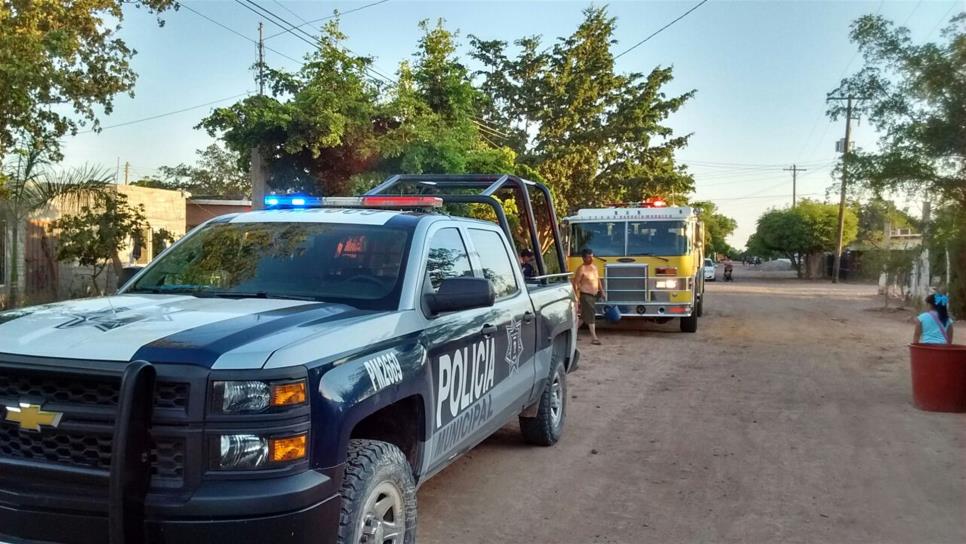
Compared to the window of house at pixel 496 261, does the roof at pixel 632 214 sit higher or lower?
higher

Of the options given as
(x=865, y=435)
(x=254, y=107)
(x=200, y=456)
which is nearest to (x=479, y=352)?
(x=200, y=456)

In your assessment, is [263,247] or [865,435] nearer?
[263,247]

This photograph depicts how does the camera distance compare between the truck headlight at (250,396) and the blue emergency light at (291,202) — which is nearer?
the truck headlight at (250,396)

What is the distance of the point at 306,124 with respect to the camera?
14227 mm

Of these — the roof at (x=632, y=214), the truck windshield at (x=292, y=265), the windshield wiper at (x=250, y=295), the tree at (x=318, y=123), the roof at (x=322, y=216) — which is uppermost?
the tree at (x=318, y=123)

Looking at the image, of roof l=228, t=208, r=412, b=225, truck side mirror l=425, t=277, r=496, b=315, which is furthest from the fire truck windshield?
truck side mirror l=425, t=277, r=496, b=315

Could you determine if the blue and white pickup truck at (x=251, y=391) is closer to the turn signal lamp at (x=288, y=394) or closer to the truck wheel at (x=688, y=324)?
the turn signal lamp at (x=288, y=394)

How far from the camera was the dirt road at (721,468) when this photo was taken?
16.3 ft

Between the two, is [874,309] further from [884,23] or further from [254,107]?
[254,107]

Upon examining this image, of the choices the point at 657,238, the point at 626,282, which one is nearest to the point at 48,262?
the point at 626,282

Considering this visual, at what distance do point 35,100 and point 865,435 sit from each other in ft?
38.1

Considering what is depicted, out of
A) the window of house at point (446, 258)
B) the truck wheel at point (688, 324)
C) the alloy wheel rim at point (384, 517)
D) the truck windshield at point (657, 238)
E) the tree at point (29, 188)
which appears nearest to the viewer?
the alloy wheel rim at point (384, 517)

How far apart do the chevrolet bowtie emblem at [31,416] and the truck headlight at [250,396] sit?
599 millimetres

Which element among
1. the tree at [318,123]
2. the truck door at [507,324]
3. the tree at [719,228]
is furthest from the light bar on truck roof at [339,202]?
the tree at [719,228]
